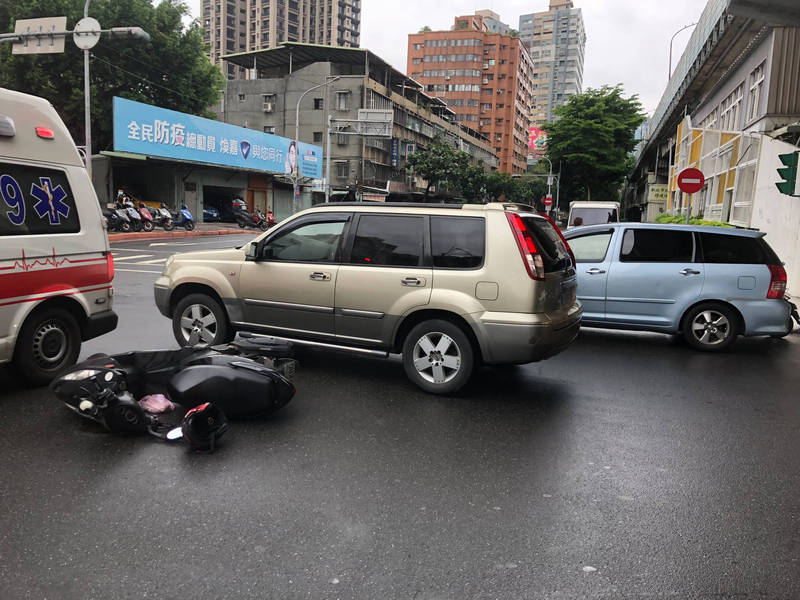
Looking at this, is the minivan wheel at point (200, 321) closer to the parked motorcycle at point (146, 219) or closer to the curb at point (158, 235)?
the curb at point (158, 235)

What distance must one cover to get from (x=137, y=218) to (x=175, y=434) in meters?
23.0

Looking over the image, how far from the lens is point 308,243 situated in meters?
6.02

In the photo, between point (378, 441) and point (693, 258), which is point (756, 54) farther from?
point (378, 441)

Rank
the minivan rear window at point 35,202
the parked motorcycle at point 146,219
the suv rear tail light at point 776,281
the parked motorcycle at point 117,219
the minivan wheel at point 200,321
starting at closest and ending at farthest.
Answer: the minivan rear window at point 35,202 → the minivan wheel at point 200,321 → the suv rear tail light at point 776,281 → the parked motorcycle at point 117,219 → the parked motorcycle at point 146,219

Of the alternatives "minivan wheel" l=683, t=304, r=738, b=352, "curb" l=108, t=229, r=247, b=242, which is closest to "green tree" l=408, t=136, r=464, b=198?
"curb" l=108, t=229, r=247, b=242

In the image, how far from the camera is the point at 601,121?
46469mm

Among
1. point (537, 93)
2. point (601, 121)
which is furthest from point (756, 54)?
point (537, 93)

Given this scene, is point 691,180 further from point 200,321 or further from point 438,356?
point 200,321

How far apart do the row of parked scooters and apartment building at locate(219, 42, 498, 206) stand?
30274 mm

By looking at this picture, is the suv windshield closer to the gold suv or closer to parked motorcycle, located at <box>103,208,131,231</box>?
parked motorcycle, located at <box>103,208,131,231</box>

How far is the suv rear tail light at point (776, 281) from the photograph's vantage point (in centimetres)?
755

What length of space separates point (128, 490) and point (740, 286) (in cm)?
735

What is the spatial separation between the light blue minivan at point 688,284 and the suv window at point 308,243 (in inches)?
153

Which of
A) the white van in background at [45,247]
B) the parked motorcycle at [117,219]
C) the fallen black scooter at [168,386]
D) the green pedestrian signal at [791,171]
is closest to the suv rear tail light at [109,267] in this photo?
the white van in background at [45,247]
